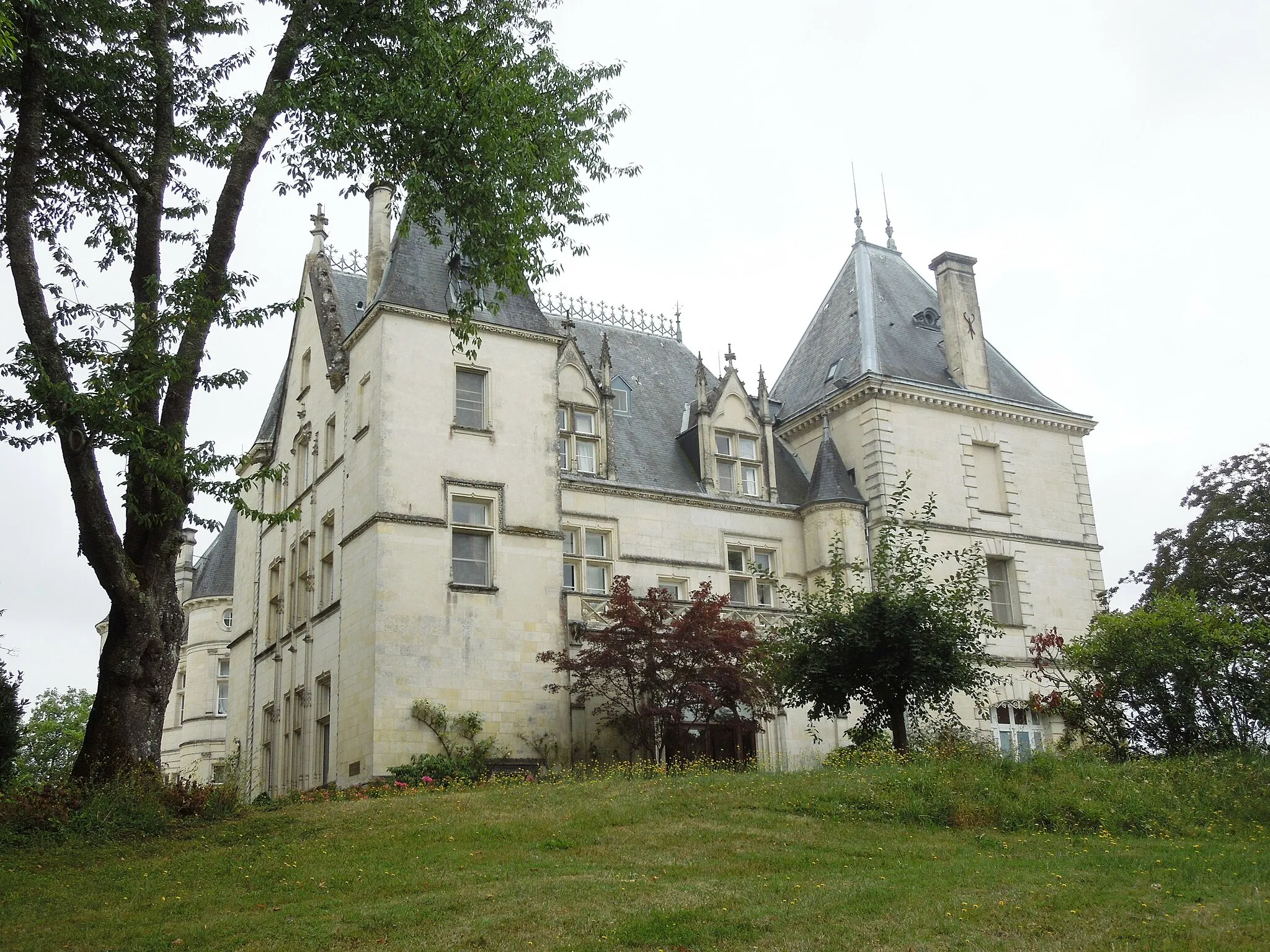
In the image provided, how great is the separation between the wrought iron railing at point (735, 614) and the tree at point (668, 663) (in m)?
0.86

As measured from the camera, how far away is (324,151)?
19.4 meters

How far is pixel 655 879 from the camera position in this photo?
42.0 ft

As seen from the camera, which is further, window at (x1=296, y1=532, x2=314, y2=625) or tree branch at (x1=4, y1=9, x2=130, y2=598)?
window at (x1=296, y1=532, x2=314, y2=625)

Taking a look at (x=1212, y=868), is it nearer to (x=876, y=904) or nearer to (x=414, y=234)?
(x=876, y=904)

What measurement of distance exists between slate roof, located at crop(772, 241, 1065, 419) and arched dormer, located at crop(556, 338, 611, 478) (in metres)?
7.07

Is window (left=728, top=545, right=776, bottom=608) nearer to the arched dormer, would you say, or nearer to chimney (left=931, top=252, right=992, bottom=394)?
the arched dormer

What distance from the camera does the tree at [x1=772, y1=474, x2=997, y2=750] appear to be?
2250 centimetres

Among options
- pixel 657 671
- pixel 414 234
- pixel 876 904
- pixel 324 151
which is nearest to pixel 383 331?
pixel 414 234

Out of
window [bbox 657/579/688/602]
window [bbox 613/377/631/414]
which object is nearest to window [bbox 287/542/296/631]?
window [bbox 613/377/631/414]

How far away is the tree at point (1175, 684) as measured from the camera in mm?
21531

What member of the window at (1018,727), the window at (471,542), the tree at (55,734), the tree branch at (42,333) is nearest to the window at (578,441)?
the window at (471,542)

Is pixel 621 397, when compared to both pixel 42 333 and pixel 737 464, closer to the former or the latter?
pixel 737 464

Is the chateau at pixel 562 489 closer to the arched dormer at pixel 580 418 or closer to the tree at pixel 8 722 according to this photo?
the arched dormer at pixel 580 418

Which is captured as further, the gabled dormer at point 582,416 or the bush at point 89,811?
the gabled dormer at point 582,416
